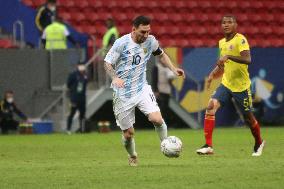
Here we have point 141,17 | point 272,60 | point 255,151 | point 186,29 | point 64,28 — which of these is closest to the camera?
point 141,17

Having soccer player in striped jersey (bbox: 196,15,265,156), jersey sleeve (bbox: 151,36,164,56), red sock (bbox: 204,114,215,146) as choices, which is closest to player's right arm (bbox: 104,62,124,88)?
jersey sleeve (bbox: 151,36,164,56)

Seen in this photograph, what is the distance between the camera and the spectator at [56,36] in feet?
82.7

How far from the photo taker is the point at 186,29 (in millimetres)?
31406

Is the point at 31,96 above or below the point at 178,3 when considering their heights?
below

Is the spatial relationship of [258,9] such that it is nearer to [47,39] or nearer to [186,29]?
[186,29]

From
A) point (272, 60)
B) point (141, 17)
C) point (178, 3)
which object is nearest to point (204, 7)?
point (178, 3)

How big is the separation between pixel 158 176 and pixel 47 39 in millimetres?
14801

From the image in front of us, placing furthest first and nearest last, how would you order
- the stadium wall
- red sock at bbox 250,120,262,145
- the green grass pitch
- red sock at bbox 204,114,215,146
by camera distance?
the stadium wall
red sock at bbox 204,114,215,146
red sock at bbox 250,120,262,145
the green grass pitch

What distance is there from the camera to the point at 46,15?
85.0 feet

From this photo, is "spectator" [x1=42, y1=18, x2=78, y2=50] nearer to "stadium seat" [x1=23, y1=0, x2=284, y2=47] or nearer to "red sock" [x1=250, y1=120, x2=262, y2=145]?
"stadium seat" [x1=23, y1=0, x2=284, y2=47]

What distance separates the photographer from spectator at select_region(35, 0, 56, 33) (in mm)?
25875

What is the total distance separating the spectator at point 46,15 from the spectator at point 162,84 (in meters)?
3.14

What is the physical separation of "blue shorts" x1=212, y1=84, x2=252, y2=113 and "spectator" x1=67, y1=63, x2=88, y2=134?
9987 mm

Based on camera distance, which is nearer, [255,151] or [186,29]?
[255,151]
